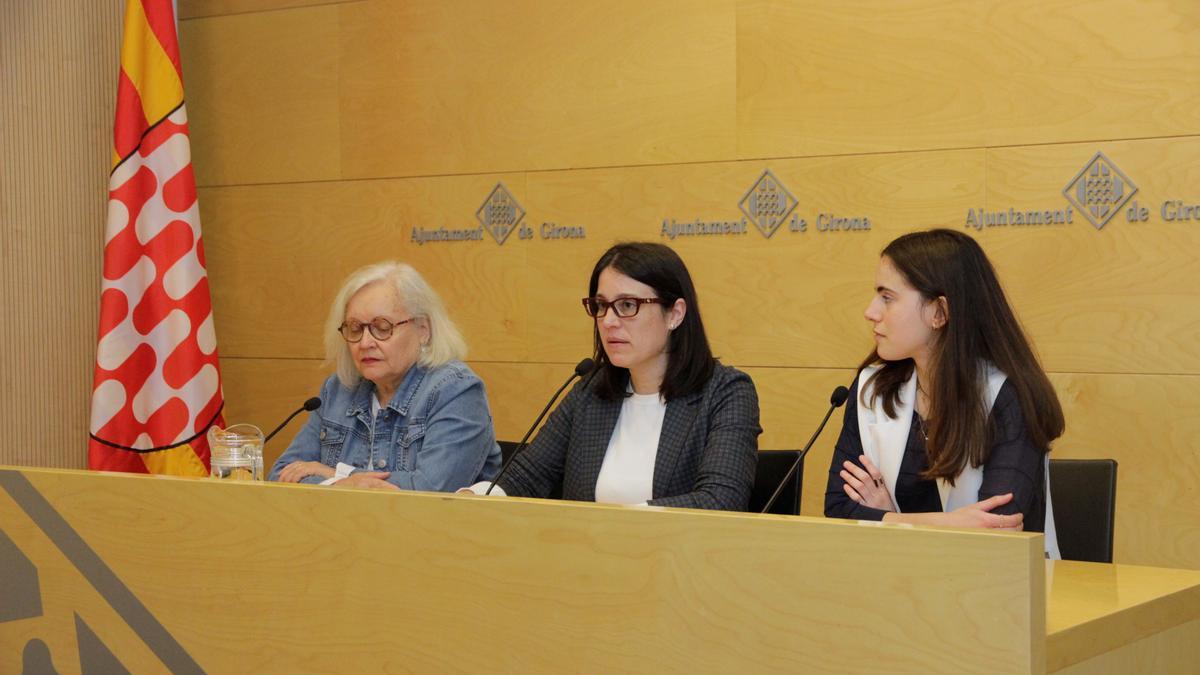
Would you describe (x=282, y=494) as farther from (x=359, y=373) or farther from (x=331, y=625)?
(x=359, y=373)

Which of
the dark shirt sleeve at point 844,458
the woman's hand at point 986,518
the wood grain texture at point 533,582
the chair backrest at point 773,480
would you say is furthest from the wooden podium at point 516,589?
the chair backrest at point 773,480

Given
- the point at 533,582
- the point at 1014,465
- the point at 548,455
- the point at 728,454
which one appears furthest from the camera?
the point at 548,455

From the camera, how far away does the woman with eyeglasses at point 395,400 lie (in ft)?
10.5

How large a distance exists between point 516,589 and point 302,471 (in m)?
1.48

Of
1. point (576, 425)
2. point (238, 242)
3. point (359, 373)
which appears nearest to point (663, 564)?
point (576, 425)

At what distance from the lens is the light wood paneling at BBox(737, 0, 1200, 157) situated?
12.0 ft

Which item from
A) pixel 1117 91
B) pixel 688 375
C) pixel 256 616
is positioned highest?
pixel 1117 91

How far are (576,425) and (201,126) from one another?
269 centimetres

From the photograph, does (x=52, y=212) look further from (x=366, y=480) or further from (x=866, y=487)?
(x=866, y=487)

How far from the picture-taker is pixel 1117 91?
370 cm

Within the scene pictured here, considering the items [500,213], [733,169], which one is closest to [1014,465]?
[733,169]

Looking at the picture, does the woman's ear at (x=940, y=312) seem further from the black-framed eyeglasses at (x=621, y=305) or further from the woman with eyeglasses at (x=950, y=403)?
the black-framed eyeglasses at (x=621, y=305)

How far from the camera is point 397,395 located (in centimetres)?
331

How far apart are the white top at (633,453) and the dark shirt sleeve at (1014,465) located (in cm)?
73
